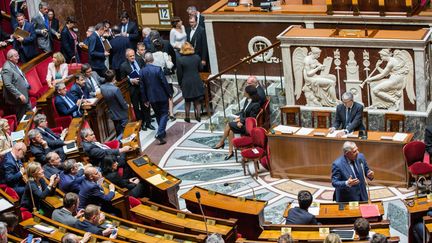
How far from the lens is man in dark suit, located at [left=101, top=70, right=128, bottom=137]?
14891mm

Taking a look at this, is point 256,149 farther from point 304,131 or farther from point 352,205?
point 352,205

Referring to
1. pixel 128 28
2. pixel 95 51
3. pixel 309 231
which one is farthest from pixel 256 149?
pixel 128 28

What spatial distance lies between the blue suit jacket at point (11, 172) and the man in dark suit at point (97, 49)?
4.69 m

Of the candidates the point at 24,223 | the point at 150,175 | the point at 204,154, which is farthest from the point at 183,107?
the point at 24,223

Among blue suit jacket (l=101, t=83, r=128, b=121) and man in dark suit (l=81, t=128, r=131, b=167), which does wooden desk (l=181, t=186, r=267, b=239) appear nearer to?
man in dark suit (l=81, t=128, r=131, b=167)

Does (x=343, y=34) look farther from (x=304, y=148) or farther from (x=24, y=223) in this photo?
(x=24, y=223)

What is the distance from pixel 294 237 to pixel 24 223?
10.3ft

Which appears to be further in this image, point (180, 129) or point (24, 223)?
point (180, 129)

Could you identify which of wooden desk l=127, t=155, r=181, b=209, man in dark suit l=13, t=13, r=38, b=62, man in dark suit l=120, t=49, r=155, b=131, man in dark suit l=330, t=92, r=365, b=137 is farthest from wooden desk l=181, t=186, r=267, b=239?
man in dark suit l=13, t=13, r=38, b=62

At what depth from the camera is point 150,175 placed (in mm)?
12859

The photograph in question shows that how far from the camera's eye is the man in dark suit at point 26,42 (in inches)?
686

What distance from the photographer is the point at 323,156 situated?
13766 millimetres

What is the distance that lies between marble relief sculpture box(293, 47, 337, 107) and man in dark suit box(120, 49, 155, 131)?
9.17 feet

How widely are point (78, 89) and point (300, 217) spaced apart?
A: 5.39 m
